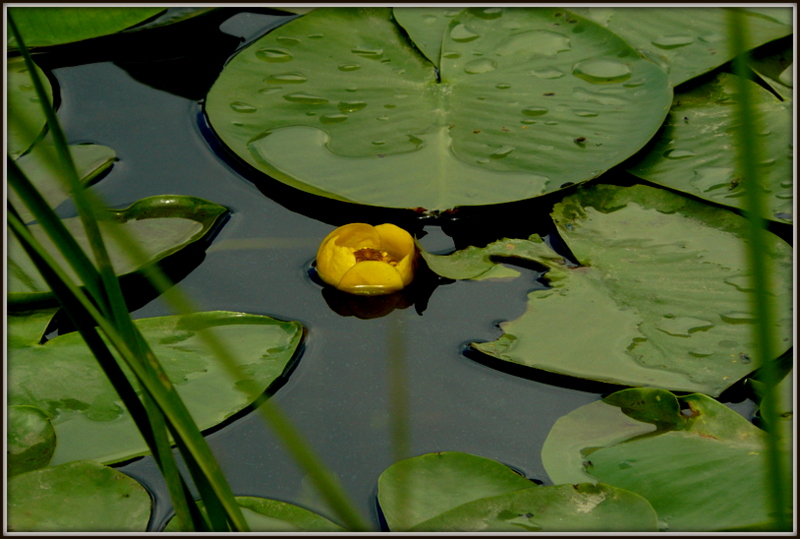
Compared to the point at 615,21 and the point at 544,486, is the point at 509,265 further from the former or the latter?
the point at 615,21

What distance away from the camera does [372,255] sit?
137 centimetres

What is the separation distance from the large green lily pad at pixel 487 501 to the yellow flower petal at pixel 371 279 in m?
0.40

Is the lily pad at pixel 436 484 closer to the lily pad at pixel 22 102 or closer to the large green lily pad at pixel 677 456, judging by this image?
the large green lily pad at pixel 677 456

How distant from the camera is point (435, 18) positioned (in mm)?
2018

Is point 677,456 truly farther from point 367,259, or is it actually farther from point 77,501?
point 77,501

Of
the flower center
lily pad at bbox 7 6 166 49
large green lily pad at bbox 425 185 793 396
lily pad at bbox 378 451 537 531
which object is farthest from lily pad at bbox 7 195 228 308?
lily pad at bbox 7 6 166 49

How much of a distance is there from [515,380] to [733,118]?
0.94 metres

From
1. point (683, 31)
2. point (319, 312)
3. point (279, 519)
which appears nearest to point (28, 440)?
point (279, 519)

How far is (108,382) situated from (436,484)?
1.84 ft

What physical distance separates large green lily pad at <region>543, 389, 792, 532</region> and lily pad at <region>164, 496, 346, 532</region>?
35cm

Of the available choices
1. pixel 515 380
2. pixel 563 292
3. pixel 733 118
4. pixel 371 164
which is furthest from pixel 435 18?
pixel 515 380

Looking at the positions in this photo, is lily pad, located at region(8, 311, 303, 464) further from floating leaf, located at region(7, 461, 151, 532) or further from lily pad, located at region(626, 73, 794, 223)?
lily pad, located at region(626, 73, 794, 223)

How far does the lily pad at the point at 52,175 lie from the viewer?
1468mm

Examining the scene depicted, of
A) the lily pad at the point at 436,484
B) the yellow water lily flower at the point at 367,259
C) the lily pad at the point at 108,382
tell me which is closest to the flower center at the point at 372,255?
the yellow water lily flower at the point at 367,259
